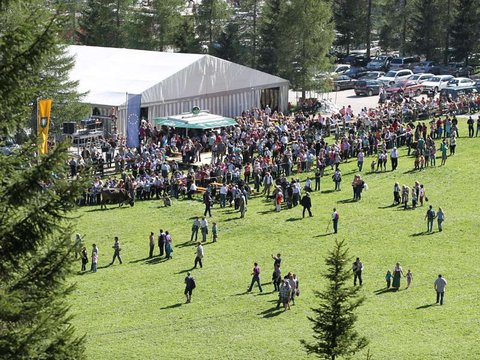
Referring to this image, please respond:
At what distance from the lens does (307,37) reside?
65.2 meters

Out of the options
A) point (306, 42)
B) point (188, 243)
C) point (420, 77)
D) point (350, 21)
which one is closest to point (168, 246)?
point (188, 243)

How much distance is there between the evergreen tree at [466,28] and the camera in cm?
7625

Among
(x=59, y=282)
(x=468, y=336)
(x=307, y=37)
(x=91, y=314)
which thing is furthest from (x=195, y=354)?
(x=307, y=37)

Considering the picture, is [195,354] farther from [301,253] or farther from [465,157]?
[465,157]

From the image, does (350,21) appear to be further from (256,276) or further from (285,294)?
(285,294)

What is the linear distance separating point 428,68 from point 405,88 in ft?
39.8

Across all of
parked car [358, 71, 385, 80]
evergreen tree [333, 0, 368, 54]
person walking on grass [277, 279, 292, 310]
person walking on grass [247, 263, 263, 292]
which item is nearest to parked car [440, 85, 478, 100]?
parked car [358, 71, 385, 80]

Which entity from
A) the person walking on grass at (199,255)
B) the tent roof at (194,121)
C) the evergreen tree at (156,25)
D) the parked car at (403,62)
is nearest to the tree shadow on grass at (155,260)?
the person walking on grass at (199,255)

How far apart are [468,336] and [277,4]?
43.9m

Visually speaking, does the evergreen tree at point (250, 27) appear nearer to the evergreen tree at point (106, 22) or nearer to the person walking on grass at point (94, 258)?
the evergreen tree at point (106, 22)

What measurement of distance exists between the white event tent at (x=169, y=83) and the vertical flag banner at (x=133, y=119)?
0.70m

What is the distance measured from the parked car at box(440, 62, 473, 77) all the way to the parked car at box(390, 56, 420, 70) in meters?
3.43

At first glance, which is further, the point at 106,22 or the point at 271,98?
the point at 106,22

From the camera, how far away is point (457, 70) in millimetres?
75625
